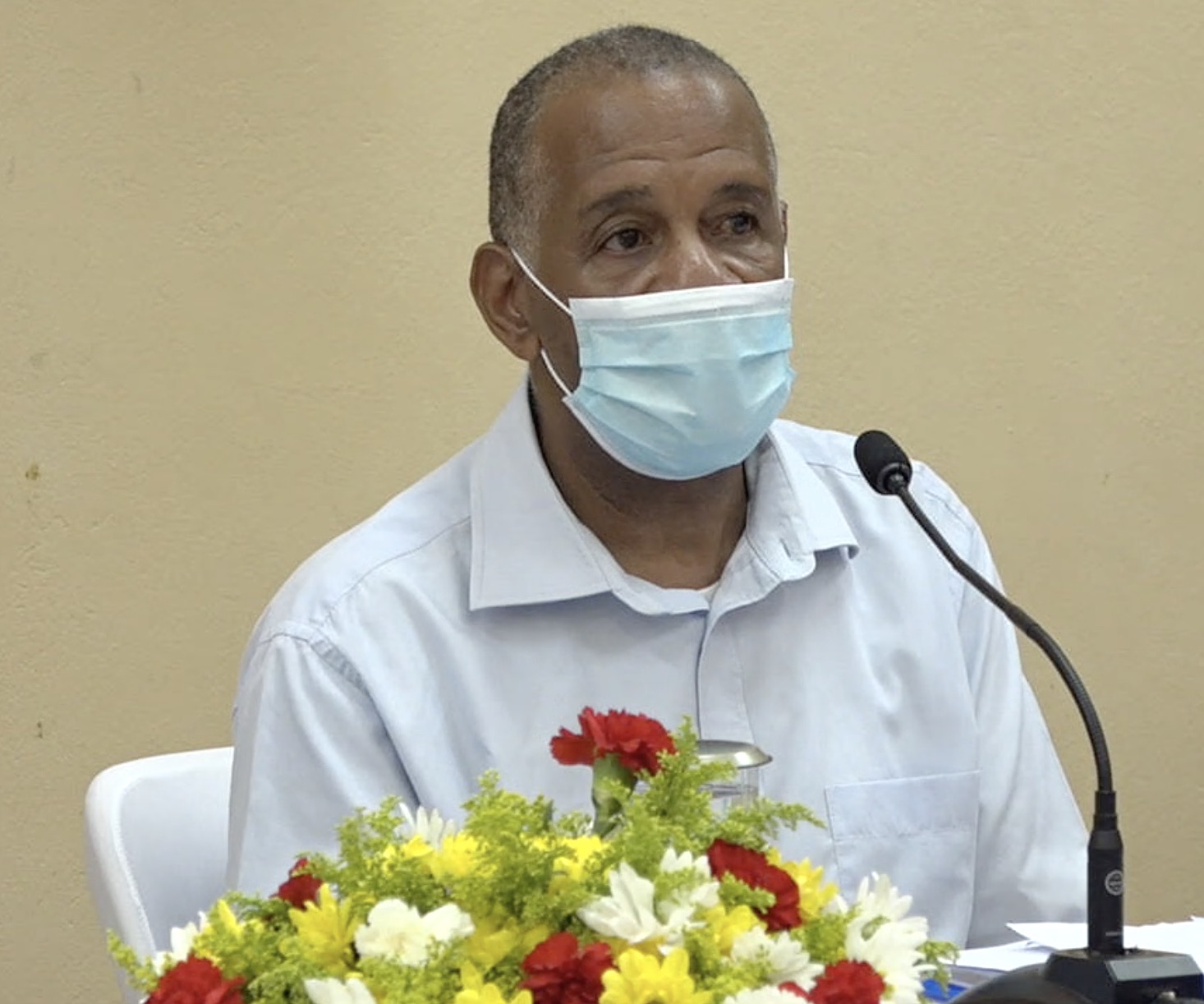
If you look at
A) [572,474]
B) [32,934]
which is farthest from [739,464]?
[32,934]

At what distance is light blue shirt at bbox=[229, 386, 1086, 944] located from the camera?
2.08 meters

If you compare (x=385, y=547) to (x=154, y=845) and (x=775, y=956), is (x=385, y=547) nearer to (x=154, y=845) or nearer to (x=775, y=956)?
(x=154, y=845)

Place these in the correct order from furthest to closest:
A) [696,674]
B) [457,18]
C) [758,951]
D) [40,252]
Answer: [457,18] < [40,252] < [696,674] < [758,951]

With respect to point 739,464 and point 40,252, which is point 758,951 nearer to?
point 739,464

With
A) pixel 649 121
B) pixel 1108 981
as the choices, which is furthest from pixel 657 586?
pixel 1108 981

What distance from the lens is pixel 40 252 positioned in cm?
292

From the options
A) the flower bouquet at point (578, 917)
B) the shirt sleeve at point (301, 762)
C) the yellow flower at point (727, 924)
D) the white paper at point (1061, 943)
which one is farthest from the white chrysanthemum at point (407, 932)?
the shirt sleeve at point (301, 762)

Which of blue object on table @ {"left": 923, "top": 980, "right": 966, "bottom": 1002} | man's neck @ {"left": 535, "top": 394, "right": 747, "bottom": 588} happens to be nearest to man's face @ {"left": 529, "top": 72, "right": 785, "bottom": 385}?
man's neck @ {"left": 535, "top": 394, "right": 747, "bottom": 588}

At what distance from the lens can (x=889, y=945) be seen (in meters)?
1.07

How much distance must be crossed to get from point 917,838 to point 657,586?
360mm

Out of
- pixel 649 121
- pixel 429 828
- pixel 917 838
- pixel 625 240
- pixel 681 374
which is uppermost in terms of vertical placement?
pixel 649 121

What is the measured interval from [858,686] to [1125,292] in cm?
152

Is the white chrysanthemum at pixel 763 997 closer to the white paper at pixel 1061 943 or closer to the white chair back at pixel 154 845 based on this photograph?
the white paper at pixel 1061 943

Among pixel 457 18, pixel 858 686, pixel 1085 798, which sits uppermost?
pixel 457 18
